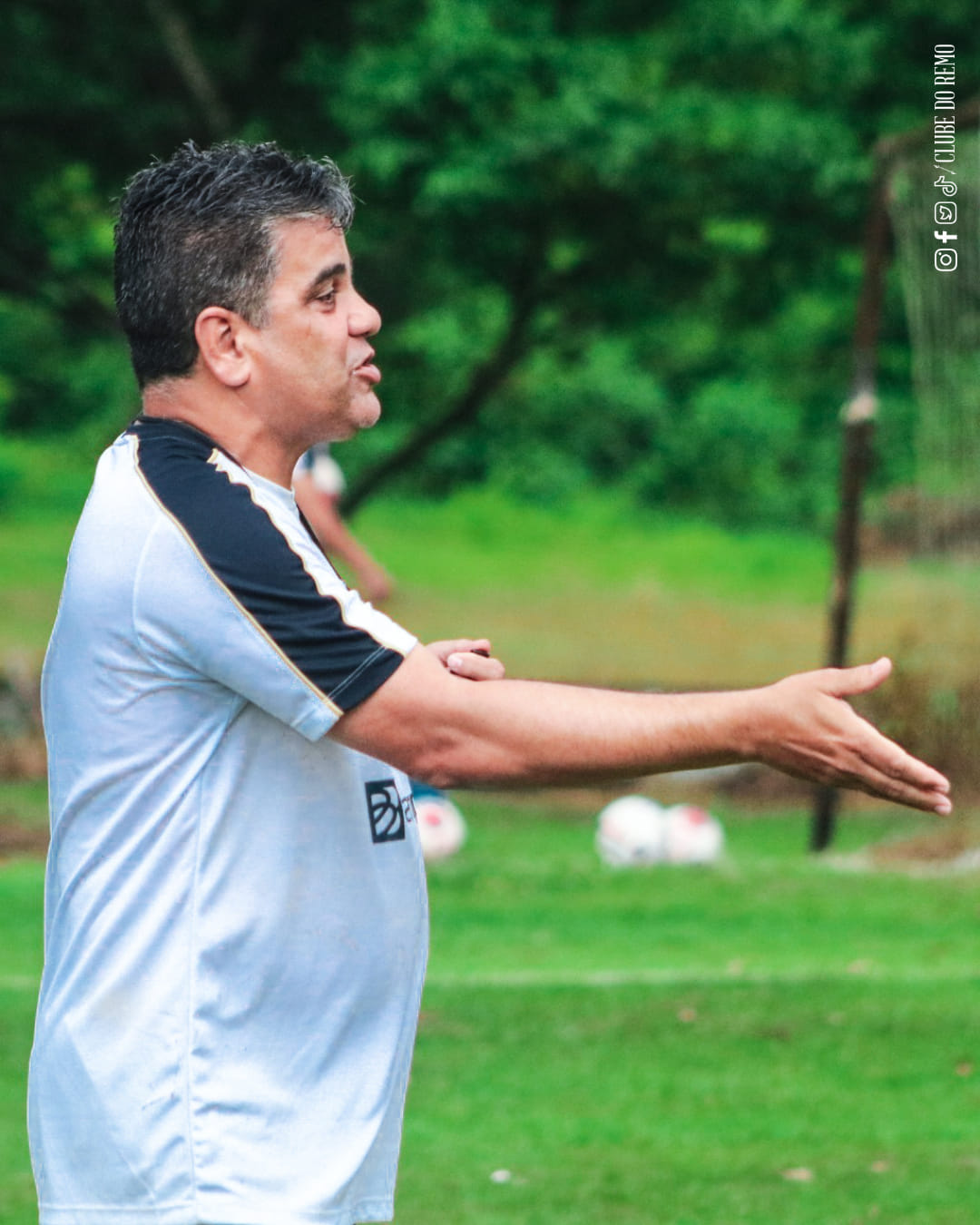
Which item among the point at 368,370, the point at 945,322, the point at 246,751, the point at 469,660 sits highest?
the point at 945,322

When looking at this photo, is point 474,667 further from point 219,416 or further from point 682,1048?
point 682,1048

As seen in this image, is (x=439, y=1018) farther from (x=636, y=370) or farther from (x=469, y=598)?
(x=636, y=370)

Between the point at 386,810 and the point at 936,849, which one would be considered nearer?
the point at 386,810

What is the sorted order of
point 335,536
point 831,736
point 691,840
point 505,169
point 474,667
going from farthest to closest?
point 505,169, point 691,840, point 335,536, point 474,667, point 831,736

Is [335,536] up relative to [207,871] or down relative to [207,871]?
up

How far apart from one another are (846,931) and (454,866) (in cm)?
236

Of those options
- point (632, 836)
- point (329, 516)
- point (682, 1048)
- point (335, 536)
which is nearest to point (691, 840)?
point (632, 836)

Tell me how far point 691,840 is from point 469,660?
762 centimetres

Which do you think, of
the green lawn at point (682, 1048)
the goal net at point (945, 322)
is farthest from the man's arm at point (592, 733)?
the goal net at point (945, 322)

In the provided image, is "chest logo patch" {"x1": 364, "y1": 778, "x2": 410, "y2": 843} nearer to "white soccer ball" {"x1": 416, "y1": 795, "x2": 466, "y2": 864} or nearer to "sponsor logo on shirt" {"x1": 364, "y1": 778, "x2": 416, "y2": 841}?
"sponsor logo on shirt" {"x1": 364, "y1": 778, "x2": 416, "y2": 841}

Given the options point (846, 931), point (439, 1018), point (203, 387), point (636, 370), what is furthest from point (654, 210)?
point (203, 387)

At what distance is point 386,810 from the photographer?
2.49 metres

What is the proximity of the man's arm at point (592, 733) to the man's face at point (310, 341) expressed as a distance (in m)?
0.35

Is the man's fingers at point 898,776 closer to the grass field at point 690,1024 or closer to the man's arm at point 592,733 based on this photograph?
the man's arm at point 592,733
